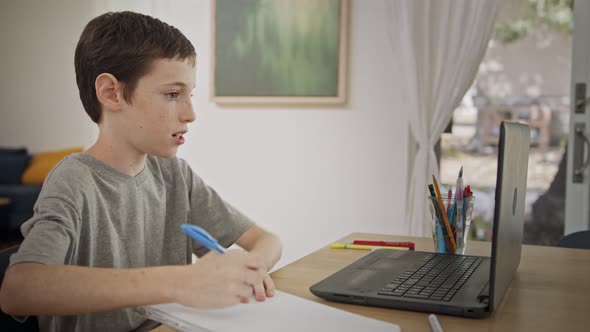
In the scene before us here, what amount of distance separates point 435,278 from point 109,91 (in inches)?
26.8

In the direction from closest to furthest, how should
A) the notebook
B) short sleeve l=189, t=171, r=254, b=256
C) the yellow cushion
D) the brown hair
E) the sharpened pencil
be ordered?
the notebook
the brown hair
the sharpened pencil
short sleeve l=189, t=171, r=254, b=256
the yellow cushion

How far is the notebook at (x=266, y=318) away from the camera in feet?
2.68

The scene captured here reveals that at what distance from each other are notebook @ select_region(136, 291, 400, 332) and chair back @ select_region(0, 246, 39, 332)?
22 cm

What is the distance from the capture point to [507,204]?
0.91 meters

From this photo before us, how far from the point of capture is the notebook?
82 cm

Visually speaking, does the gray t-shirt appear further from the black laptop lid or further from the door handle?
the door handle

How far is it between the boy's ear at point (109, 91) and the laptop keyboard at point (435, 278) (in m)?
0.60

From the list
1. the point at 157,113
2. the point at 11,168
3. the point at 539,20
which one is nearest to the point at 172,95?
the point at 157,113

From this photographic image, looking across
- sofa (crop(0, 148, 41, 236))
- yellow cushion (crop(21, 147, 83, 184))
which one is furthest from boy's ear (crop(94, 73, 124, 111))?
yellow cushion (crop(21, 147, 83, 184))

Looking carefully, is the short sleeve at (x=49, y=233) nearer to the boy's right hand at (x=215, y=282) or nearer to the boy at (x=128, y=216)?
the boy at (x=128, y=216)

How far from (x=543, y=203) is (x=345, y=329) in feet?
8.39

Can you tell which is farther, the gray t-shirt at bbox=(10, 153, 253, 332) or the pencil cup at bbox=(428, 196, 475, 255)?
the pencil cup at bbox=(428, 196, 475, 255)

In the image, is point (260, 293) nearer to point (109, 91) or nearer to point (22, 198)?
point (109, 91)

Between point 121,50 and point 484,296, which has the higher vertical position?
point 121,50
